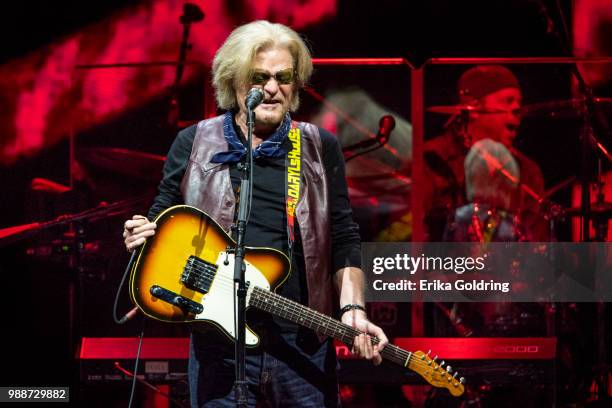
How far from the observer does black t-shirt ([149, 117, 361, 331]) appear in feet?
9.71

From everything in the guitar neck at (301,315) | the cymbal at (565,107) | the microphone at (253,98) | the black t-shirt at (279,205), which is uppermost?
the cymbal at (565,107)

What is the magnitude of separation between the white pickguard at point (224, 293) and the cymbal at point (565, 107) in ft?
10.4

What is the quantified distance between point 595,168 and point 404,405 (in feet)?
6.91

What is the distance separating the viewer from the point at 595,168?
5535mm

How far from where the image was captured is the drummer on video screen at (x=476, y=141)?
5680 millimetres

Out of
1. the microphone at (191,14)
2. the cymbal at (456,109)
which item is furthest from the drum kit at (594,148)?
the microphone at (191,14)

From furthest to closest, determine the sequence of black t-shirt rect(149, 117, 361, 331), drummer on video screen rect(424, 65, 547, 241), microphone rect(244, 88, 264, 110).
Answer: drummer on video screen rect(424, 65, 547, 241) → black t-shirt rect(149, 117, 361, 331) → microphone rect(244, 88, 264, 110)

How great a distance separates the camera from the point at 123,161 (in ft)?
18.1

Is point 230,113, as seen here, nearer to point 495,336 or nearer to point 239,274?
point 239,274

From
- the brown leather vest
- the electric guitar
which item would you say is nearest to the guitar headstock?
the electric guitar

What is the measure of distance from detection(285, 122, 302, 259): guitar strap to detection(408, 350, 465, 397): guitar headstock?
1.93ft

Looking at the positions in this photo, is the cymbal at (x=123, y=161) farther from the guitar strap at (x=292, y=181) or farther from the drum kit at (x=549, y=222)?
the guitar strap at (x=292, y=181)

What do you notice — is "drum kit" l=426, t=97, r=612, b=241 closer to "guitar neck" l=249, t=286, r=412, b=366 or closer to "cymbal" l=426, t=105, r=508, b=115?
"cymbal" l=426, t=105, r=508, b=115

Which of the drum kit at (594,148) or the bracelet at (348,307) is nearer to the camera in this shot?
the bracelet at (348,307)
